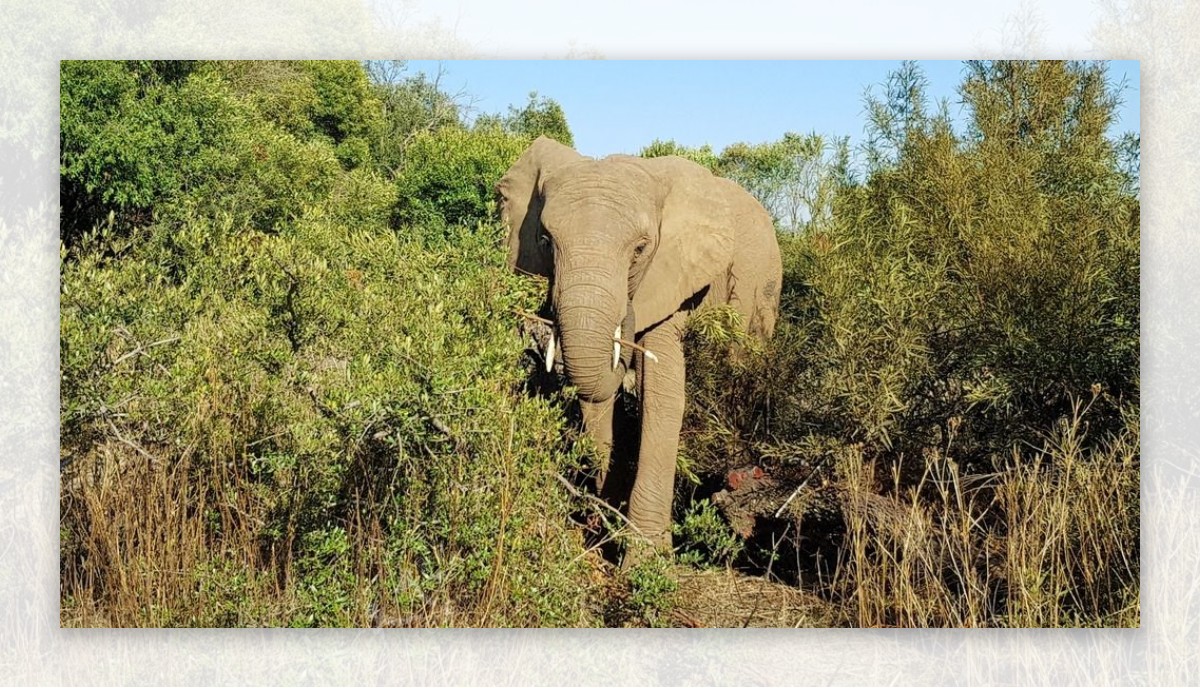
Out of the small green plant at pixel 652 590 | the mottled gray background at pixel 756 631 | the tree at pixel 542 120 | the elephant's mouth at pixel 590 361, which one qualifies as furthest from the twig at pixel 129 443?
the tree at pixel 542 120

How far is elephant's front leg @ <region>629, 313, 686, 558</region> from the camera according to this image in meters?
7.02

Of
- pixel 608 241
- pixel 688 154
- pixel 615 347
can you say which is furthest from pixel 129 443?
pixel 688 154

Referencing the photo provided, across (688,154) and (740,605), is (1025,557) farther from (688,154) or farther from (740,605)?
(688,154)

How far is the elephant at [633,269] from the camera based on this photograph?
20.9 ft

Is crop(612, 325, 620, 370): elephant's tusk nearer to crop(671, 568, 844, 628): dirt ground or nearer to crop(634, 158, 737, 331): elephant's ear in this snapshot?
crop(634, 158, 737, 331): elephant's ear

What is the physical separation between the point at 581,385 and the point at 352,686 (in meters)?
1.61

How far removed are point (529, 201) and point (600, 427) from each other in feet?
3.97

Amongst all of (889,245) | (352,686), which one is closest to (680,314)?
(889,245)

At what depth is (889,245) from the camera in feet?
23.3

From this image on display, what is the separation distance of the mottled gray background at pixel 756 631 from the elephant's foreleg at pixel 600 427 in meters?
1.25

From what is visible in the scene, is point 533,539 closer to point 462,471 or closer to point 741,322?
point 462,471

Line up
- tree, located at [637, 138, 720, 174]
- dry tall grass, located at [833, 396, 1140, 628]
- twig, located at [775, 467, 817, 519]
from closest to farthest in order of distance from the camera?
dry tall grass, located at [833, 396, 1140, 628]
twig, located at [775, 467, 817, 519]
tree, located at [637, 138, 720, 174]

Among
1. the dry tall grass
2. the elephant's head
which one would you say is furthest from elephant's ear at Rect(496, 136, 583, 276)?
the dry tall grass

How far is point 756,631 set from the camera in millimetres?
5734
